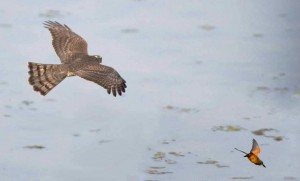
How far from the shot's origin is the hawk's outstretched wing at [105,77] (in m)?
14.1

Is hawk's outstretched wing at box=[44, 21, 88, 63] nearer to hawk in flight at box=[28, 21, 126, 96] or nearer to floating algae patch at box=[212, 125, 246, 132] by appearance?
hawk in flight at box=[28, 21, 126, 96]

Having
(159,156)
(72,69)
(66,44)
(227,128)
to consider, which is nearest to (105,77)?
(72,69)

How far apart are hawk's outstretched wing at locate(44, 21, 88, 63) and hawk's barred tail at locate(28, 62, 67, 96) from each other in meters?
0.33

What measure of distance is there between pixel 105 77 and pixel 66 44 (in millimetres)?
1400

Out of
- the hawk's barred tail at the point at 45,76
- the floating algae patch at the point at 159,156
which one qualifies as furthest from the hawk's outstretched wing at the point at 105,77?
the floating algae patch at the point at 159,156

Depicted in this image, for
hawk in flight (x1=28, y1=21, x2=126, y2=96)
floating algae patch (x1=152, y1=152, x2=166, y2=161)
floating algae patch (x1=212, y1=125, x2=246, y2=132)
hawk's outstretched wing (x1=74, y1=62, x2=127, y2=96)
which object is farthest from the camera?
floating algae patch (x1=212, y1=125, x2=246, y2=132)

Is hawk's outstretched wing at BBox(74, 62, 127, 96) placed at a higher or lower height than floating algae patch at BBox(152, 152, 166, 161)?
higher

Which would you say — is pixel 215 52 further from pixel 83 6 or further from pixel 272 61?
pixel 83 6

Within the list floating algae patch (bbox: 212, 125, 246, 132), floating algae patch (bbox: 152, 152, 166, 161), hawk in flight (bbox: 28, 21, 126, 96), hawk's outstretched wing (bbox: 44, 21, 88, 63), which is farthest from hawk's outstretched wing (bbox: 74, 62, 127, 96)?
floating algae patch (bbox: 212, 125, 246, 132)

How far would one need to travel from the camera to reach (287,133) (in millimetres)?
16109

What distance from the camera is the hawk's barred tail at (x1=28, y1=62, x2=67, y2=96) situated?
14.7 meters

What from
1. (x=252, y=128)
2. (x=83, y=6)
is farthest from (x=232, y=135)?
(x=83, y=6)

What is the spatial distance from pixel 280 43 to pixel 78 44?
16.7ft

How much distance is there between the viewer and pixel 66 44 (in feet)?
50.7
